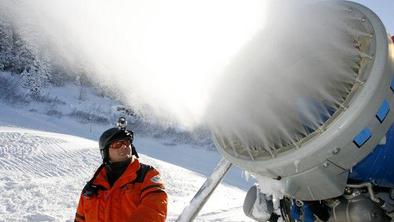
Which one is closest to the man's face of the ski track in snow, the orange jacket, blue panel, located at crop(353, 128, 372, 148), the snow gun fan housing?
the orange jacket

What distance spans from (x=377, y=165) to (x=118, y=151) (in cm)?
202

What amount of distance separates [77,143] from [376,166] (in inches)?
484

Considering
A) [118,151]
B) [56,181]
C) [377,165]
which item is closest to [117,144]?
[118,151]

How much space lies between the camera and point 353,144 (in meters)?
1.71

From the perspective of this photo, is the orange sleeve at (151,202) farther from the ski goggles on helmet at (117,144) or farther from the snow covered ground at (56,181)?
the snow covered ground at (56,181)

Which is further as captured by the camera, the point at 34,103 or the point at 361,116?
the point at 34,103

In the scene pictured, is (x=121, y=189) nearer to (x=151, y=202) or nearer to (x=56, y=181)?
(x=151, y=202)

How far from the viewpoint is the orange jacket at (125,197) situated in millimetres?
3170

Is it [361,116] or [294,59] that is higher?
[294,59]

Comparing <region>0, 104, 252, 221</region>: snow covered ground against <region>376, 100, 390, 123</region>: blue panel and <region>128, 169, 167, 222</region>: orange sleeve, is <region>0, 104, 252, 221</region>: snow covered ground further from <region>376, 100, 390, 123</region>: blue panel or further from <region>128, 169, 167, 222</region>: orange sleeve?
<region>376, 100, 390, 123</region>: blue panel

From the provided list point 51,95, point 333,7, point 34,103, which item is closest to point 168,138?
point 34,103

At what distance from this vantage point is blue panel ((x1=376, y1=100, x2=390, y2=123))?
5.67 ft

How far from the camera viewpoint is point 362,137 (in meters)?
1.71

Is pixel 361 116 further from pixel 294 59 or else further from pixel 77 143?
pixel 77 143
